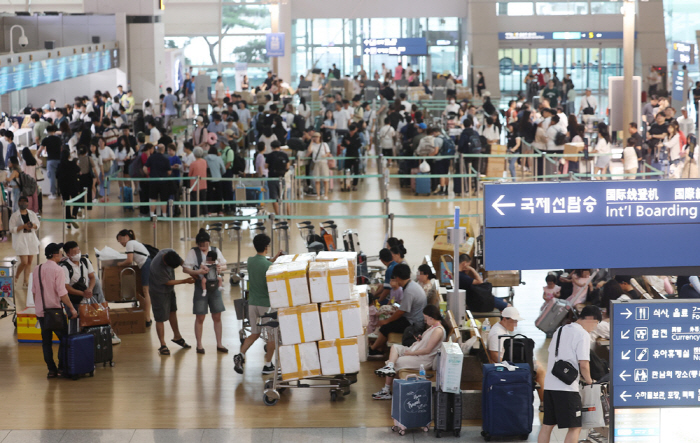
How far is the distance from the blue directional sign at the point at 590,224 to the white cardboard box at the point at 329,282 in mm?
2957

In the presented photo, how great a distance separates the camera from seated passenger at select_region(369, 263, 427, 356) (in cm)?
971

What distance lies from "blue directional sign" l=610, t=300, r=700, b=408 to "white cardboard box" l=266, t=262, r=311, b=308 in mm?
3262

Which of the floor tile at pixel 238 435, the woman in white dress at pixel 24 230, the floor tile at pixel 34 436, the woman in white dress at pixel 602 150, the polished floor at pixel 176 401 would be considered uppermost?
the woman in white dress at pixel 602 150

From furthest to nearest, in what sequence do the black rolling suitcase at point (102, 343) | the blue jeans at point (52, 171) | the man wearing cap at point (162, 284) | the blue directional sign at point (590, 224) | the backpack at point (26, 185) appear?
1. the blue jeans at point (52, 171)
2. the backpack at point (26, 185)
3. the man wearing cap at point (162, 284)
4. the black rolling suitcase at point (102, 343)
5. the blue directional sign at point (590, 224)

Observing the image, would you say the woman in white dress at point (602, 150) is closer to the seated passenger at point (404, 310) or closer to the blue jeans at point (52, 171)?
the seated passenger at point (404, 310)

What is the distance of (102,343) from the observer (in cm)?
962

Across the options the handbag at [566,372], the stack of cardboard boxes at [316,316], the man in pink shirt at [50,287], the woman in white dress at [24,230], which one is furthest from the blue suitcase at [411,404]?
the woman in white dress at [24,230]

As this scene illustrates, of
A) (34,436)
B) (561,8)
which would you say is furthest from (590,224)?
(561,8)

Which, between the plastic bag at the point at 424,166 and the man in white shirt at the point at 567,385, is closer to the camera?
the man in white shirt at the point at 567,385

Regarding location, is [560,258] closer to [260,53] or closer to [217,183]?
[217,183]

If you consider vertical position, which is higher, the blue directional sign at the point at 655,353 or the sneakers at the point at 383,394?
the blue directional sign at the point at 655,353

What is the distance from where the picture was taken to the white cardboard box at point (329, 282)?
8.31 m

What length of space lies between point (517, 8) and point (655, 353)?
115 ft

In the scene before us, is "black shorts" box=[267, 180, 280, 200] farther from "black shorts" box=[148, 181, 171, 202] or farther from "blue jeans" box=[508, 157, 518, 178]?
"blue jeans" box=[508, 157, 518, 178]
